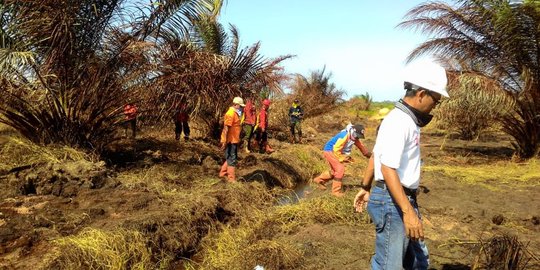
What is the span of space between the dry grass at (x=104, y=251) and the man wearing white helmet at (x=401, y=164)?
286 centimetres

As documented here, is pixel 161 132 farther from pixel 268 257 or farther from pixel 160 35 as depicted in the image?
pixel 268 257

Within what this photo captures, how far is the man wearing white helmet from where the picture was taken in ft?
9.29

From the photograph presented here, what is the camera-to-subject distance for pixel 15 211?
226 inches

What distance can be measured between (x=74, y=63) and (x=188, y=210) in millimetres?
3998

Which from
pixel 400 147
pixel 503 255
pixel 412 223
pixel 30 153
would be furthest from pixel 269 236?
pixel 30 153

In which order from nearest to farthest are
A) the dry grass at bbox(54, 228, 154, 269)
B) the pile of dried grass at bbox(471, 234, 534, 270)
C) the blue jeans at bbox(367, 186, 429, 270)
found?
the blue jeans at bbox(367, 186, 429, 270) < the pile of dried grass at bbox(471, 234, 534, 270) < the dry grass at bbox(54, 228, 154, 269)

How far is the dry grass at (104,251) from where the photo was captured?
4.54 metres

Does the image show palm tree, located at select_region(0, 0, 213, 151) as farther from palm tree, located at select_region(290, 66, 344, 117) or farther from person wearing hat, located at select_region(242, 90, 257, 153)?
palm tree, located at select_region(290, 66, 344, 117)

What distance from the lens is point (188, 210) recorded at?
6.40 meters

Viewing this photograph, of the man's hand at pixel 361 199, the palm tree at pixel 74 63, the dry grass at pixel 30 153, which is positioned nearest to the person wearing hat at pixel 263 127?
the palm tree at pixel 74 63

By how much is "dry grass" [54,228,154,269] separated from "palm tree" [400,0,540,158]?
9859 millimetres

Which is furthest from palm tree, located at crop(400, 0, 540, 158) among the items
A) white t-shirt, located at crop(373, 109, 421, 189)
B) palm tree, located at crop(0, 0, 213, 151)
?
white t-shirt, located at crop(373, 109, 421, 189)

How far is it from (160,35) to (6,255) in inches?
230

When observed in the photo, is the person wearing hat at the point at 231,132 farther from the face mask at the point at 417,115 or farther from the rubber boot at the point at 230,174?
the face mask at the point at 417,115
